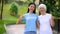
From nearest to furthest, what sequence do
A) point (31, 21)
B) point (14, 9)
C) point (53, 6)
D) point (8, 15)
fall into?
1. point (31, 21)
2. point (53, 6)
3. point (8, 15)
4. point (14, 9)

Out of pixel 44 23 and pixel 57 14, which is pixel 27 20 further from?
pixel 57 14

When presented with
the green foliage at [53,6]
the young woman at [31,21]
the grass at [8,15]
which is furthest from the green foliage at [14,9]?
the young woman at [31,21]

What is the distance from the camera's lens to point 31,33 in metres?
2.82

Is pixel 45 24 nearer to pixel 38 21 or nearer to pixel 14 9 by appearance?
pixel 38 21

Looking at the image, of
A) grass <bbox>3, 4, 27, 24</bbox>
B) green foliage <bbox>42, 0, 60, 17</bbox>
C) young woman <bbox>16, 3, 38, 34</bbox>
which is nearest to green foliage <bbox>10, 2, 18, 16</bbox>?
grass <bbox>3, 4, 27, 24</bbox>

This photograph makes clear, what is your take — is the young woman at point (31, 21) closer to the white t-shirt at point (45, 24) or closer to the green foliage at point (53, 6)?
the white t-shirt at point (45, 24)

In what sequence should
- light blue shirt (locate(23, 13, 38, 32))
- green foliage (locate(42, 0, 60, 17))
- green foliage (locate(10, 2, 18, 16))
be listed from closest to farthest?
light blue shirt (locate(23, 13, 38, 32)) → green foliage (locate(42, 0, 60, 17)) → green foliage (locate(10, 2, 18, 16))

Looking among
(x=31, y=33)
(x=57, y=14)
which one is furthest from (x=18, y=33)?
(x=31, y=33)

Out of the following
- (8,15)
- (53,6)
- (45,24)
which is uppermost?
(53,6)

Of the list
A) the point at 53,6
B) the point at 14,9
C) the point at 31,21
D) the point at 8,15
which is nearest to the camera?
the point at 31,21

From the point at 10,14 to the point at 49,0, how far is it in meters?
2.64

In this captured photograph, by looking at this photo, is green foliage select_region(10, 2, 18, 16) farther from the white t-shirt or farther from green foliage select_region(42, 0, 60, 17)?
the white t-shirt

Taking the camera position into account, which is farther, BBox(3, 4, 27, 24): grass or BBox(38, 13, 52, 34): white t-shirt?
BBox(3, 4, 27, 24): grass

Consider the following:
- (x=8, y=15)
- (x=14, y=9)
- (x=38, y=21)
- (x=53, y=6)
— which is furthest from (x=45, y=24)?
(x=14, y=9)
